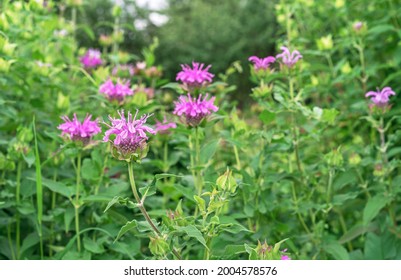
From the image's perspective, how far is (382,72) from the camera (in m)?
2.05

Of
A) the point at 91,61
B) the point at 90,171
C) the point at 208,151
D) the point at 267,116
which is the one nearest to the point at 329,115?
the point at 267,116

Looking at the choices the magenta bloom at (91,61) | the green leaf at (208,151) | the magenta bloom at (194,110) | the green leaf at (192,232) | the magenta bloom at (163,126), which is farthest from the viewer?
the magenta bloom at (91,61)

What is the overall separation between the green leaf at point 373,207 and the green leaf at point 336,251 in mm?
79

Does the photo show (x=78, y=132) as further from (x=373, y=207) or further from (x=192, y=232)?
(x=373, y=207)

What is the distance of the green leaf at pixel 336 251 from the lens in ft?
4.12

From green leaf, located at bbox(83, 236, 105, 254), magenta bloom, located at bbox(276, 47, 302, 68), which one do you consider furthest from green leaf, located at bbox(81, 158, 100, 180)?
magenta bloom, located at bbox(276, 47, 302, 68)

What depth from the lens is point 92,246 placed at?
46.6 inches

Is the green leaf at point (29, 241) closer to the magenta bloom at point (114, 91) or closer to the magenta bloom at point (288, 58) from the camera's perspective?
the magenta bloom at point (114, 91)

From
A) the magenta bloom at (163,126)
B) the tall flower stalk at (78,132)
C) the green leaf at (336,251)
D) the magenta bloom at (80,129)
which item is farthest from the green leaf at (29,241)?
the green leaf at (336,251)

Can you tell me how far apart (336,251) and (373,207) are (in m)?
0.13

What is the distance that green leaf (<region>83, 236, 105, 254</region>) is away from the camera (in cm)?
117

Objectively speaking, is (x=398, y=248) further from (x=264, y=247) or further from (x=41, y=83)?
(x=41, y=83)

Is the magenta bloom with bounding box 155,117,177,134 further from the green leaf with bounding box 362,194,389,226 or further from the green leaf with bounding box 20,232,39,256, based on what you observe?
the green leaf with bounding box 362,194,389,226

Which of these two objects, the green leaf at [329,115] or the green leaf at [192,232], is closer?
the green leaf at [192,232]
